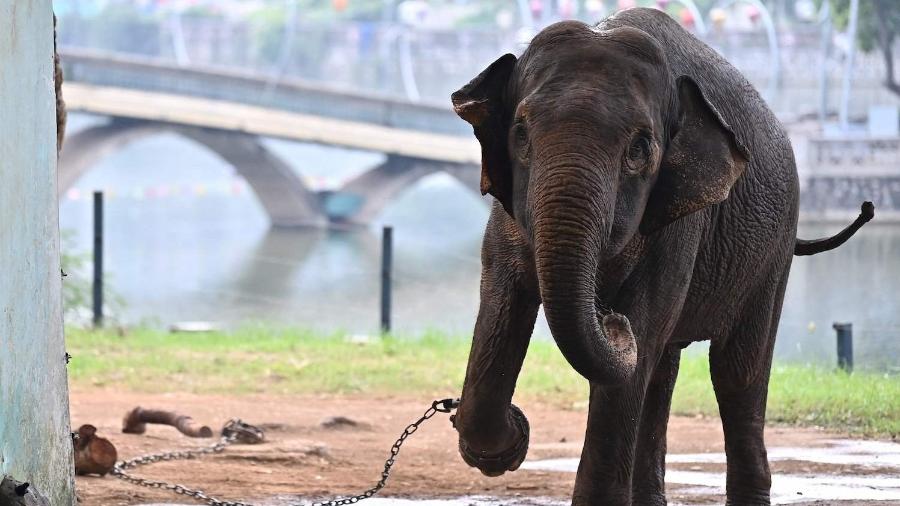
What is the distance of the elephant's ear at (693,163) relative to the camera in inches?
209

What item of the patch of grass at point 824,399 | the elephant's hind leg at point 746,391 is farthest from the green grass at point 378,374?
the elephant's hind leg at point 746,391

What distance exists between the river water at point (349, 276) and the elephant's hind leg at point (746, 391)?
5375 mm

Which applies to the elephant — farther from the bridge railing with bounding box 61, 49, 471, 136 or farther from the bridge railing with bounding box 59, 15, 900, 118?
the bridge railing with bounding box 59, 15, 900, 118

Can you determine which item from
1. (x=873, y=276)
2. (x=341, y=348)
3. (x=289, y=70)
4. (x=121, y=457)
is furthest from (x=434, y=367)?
(x=289, y=70)

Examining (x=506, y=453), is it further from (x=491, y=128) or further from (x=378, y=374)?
(x=378, y=374)

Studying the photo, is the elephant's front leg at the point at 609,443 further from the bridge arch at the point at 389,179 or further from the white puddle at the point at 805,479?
the bridge arch at the point at 389,179

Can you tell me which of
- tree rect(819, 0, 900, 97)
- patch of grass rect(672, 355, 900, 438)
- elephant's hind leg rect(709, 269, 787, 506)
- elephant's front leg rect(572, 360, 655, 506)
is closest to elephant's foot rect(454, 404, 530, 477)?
elephant's front leg rect(572, 360, 655, 506)

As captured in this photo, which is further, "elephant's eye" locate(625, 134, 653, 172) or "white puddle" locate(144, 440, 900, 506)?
"white puddle" locate(144, 440, 900, 506)

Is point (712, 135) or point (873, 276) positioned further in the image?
point (873, 276)

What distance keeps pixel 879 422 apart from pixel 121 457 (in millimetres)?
4470

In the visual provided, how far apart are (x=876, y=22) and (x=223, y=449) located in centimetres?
2393

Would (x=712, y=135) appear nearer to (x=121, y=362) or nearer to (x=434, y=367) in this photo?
(x=434, y=367)

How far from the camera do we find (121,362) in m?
12.4

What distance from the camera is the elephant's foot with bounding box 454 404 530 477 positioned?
18.9 feet
